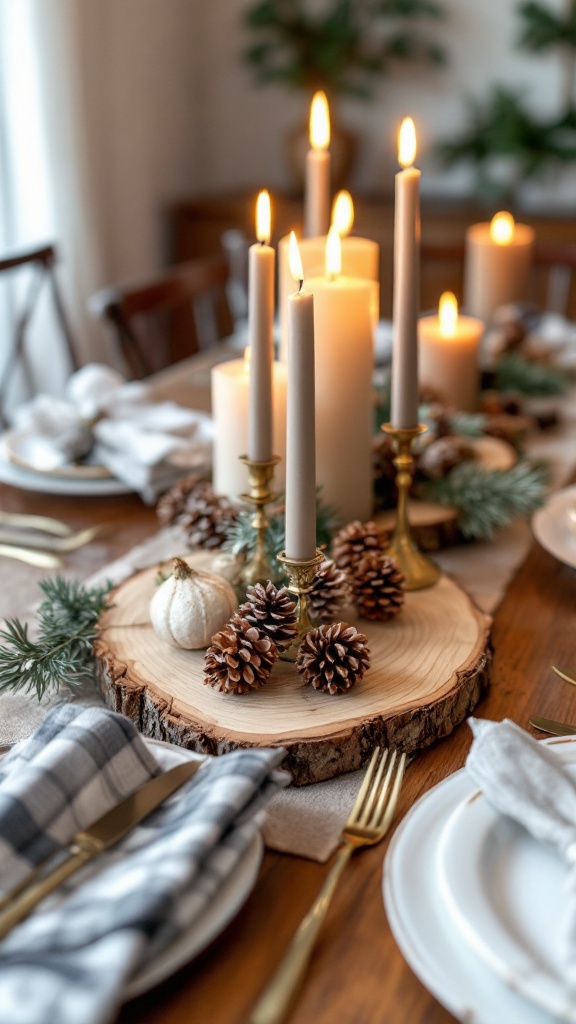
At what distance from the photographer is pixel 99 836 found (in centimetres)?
57

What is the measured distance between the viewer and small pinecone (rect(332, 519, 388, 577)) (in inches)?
33.6

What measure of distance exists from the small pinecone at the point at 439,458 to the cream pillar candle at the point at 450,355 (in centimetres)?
19

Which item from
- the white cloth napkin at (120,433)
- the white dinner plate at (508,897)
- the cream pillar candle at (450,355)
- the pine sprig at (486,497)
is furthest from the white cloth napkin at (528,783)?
the cream pillar candle at (450,355)

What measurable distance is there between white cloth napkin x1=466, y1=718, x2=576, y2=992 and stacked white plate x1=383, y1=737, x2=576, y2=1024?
0.01 m

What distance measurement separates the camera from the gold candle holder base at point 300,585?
71 centimetres

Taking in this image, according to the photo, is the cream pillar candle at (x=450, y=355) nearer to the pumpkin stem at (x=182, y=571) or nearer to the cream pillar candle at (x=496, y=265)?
the cream pillar candle at (x=496, y=265)

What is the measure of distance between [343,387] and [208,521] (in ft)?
0.58

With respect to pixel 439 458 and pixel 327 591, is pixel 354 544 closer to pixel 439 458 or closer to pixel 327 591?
pixel 327 591

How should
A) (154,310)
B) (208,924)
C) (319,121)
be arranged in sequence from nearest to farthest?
1. (208,924)
2. (319,121)
3. (154,310)

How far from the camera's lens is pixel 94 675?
2.62ft

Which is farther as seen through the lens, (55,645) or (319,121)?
(319,121)

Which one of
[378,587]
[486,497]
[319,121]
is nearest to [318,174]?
[319,121]

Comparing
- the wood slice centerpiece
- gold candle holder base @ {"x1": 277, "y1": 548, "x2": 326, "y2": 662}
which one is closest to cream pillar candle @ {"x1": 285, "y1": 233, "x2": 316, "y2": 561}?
gold candle holder base @ {"x1": 277, "y1": 548, "x2": 326, "y2": 662}

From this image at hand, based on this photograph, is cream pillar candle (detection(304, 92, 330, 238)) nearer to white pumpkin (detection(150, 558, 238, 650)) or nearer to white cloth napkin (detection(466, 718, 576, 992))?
white pumpkin (detection(150, 558, 238, 650))
